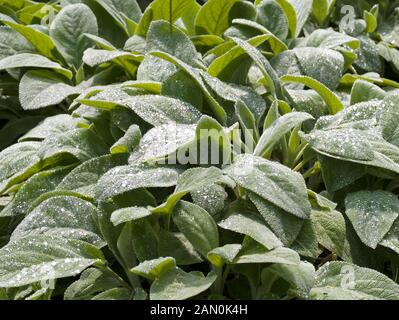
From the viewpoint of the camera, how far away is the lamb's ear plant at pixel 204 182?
1399 mm

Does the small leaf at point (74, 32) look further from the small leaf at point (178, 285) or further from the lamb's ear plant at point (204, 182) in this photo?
the small leaf at point (178, 285)

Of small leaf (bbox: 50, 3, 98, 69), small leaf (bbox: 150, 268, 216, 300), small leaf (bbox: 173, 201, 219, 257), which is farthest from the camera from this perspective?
small leaf (bbox: 50, 3, 98, 69)

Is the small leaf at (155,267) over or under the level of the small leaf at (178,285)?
over

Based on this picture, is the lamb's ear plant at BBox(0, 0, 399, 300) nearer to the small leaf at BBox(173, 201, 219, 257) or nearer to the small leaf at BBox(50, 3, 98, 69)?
the small leaf at BBox(173, 201, 219, 257)

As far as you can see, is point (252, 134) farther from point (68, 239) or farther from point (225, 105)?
A: point (68, 239)

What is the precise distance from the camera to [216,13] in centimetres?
231

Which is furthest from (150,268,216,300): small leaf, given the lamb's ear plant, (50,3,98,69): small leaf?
(50,3,98,69): small leaf

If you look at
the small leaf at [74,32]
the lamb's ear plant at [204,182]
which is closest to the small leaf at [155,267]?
the lamb's ear plant at [204,182]

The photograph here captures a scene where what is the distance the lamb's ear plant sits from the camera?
1.40 metres

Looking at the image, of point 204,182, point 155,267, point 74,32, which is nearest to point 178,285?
point 155,267

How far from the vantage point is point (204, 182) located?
4.56ft

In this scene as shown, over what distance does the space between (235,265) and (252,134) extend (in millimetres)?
401

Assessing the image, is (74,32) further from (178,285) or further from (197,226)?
(178,285)
